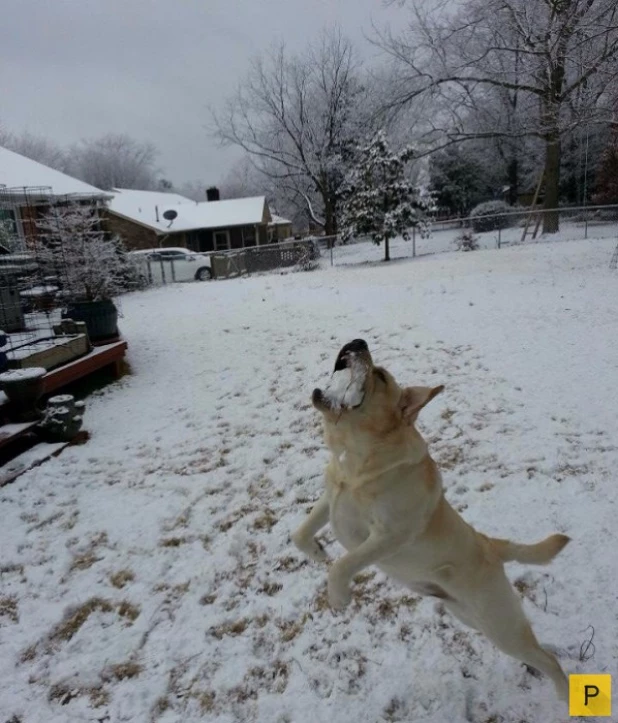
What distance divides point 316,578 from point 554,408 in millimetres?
3145

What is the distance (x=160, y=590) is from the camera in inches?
123

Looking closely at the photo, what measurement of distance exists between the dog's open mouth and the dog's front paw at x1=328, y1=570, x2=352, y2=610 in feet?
1.99

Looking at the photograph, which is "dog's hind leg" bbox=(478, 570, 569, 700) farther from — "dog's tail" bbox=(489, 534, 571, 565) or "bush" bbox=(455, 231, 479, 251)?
"bush" bbox=(455, 231, 479, 251)

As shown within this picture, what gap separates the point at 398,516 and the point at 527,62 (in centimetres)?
1862

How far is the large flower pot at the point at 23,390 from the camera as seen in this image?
486 cm

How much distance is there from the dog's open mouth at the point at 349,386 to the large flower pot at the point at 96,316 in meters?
6.76

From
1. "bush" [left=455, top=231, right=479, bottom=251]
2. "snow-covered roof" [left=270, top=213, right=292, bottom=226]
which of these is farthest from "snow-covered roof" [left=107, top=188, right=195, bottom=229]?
"bush" [left=455, top=231, right=479, bottom=251]

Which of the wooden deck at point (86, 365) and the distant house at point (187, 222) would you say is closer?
the wooden deck at point (86, 365)

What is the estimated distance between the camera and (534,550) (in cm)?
207

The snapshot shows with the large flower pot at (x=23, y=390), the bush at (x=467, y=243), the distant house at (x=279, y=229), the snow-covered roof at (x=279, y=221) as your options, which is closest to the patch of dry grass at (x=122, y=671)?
the large flower pot at (x=23, y=390)

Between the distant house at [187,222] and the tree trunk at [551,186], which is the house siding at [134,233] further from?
the tree trunk at [551,186]

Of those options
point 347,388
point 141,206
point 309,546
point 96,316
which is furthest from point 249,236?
point 347,388

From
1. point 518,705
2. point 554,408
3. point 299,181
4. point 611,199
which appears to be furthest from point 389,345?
point 299,181

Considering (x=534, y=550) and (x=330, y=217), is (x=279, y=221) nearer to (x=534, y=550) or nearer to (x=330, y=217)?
(x=330, y=217)
